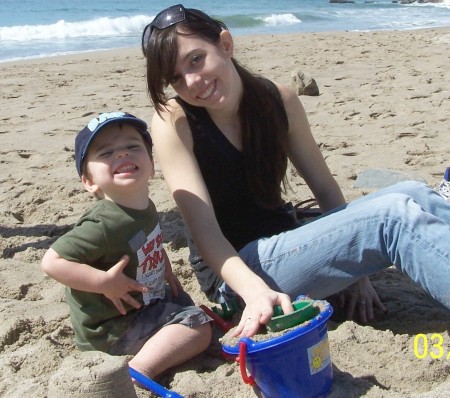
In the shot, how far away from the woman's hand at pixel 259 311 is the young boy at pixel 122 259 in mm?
316

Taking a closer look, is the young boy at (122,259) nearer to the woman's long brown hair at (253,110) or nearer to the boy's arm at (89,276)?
the boy's arm at (89,276)

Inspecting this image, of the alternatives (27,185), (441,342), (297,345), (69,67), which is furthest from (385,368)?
(69,67)

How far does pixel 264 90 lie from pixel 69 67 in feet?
25.6

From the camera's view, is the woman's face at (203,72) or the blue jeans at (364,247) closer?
the blue jeans at (364,247)

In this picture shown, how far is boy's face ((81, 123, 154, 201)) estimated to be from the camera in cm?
213

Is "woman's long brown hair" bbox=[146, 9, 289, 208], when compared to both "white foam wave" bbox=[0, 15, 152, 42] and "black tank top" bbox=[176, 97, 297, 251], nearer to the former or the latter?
"black tank top" bbox=[176, 97, 297, 251]

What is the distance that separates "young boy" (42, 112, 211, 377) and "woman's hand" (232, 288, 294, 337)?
0.32 metres

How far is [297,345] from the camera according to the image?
174 centimetres

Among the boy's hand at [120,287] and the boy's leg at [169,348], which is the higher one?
the boy's hand at [120,287]

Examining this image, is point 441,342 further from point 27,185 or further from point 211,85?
point 27,185

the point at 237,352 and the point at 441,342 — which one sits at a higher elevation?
the point at 237,352

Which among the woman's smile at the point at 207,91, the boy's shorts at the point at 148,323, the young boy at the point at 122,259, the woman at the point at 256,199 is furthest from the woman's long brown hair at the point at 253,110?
the boy's shorts at the point at 148,323

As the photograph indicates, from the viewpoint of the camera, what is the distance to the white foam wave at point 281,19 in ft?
57.1
